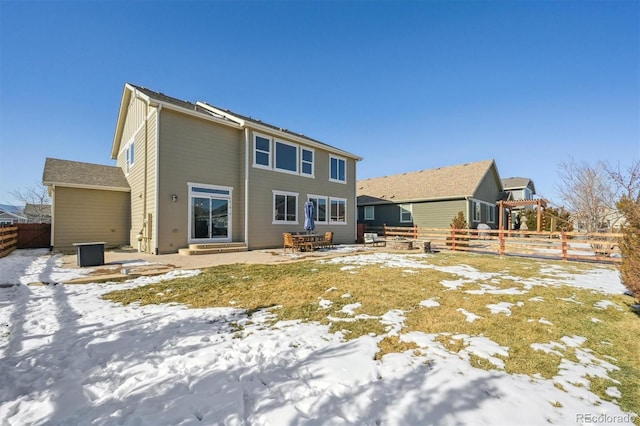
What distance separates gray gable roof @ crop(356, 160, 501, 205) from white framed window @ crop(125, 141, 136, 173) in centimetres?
1814

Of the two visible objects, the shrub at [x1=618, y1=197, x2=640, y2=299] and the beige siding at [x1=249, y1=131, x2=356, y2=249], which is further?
the beige siding at [x1=249, y1=131, x2=356, y2=249]

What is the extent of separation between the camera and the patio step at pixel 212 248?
37.1ft

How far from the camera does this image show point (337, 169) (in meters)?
18.0

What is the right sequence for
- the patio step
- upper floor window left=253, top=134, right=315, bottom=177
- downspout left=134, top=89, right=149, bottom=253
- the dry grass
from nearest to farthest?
the dry grass < the patio step < downspout left=134, top=89, right=149, bottom=253 < upper floor window left=253, top=134, right=315, bottom=177

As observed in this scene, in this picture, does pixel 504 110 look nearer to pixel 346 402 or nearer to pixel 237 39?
pixel 237 39

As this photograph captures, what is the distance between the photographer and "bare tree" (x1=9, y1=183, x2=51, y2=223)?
3347cm

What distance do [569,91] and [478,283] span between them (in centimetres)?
1269

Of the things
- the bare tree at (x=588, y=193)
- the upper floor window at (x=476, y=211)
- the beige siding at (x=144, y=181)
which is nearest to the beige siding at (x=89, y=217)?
the beige siding at (x=144, y=181)

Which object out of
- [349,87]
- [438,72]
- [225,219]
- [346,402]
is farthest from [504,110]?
[346,402]

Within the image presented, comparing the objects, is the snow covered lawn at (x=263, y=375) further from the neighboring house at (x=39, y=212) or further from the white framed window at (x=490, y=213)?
the neighboring house at (x=39, y=212)

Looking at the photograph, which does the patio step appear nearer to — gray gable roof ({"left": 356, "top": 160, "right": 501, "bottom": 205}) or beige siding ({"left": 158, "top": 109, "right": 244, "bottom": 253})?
beige siding ({"left": 158, "top": 109, "right": 244, "bottom": 253})

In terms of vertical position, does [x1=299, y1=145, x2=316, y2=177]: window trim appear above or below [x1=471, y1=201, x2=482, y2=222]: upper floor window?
above

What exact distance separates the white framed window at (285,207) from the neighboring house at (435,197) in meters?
11.5

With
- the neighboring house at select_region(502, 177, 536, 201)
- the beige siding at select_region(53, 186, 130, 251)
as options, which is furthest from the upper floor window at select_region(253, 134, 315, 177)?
the neighboring house at select_region(502, 177, 536, 201)
